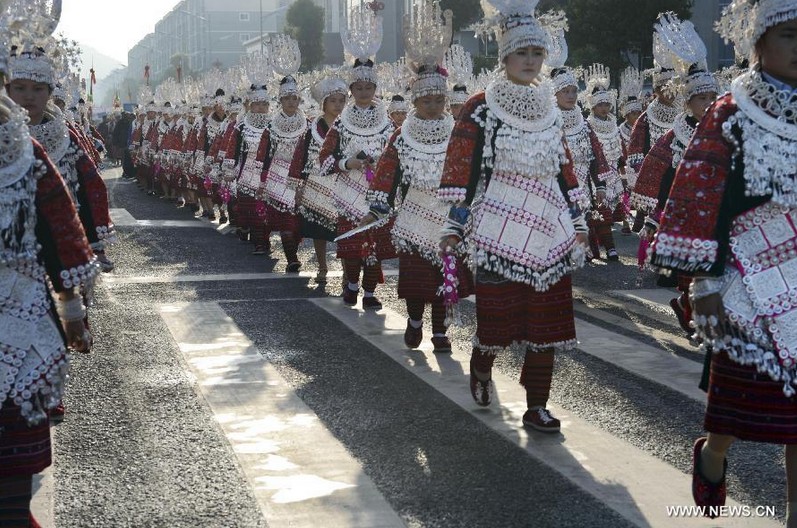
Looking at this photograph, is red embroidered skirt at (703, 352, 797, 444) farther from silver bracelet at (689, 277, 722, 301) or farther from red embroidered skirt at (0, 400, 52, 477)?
red embroidered skirt at (0, 400, 52, 477)

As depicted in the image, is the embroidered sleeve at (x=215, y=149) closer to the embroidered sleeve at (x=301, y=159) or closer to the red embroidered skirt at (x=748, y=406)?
the embroidered sleeve at (x=301, y=159)

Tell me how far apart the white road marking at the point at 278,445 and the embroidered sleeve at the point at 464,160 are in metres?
1.40

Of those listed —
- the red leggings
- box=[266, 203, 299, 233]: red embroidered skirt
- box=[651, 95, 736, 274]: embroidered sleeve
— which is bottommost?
box=[266, 203, 299, 233]: red embroidered skirt

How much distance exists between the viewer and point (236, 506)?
5.40 m

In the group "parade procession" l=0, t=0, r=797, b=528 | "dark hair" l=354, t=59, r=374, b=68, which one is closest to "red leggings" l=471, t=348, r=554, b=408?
"parade procession" l=0, t=0, r=797, b=528

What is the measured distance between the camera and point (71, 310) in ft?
15.4

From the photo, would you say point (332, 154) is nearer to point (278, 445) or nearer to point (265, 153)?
point (265, 153)

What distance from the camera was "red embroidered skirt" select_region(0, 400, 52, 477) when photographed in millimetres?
4371

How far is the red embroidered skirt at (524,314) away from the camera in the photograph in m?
6.54

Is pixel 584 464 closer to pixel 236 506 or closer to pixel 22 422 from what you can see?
pixel 236 506

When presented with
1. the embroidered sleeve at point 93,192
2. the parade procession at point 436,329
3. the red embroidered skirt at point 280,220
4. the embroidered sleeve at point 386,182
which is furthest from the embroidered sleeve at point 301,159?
the embroidered sleeve at point 93,192

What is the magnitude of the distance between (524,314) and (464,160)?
85cm

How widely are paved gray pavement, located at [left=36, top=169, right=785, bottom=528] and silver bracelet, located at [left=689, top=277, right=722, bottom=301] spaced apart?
1.02 m

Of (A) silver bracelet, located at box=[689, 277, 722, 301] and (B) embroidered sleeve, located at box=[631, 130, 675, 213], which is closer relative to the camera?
(A) silver bracelet, located at box=[689, 277, 722, 301]
